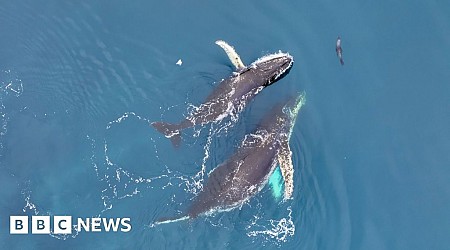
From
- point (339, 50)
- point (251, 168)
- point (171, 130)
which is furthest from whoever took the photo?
point (339, 50)

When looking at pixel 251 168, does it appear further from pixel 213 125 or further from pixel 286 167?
pixel 213 125

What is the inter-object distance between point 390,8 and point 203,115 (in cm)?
592

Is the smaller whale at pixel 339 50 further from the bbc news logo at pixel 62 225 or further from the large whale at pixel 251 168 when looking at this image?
the bbc news logo at pixel 62 225

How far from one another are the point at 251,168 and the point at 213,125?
4.79ft

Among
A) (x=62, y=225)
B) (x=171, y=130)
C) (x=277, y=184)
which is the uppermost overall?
(x=171, y=130)

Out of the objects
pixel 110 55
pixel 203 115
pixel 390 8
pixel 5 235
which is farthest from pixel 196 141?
pixel 390 8

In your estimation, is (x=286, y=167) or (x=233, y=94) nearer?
(x=233, y=94)

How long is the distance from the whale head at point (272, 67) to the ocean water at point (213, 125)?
1.12 ft

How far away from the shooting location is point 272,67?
14.4m

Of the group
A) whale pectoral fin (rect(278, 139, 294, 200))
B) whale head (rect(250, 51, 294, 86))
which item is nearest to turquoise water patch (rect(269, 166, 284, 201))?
whale pectoral fin (rect(278, 139, 294, 200))

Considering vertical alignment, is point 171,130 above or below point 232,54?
below

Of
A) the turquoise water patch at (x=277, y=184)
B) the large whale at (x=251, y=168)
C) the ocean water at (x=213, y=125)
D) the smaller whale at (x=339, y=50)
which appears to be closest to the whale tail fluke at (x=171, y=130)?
the ocean water at (x=213, y=125)

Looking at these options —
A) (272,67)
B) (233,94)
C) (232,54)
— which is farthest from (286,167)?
(232,54)

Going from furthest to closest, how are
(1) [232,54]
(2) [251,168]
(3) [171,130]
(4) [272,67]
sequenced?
1. (1) [232,54]
2. (4) [272,67]
3. (3) [171,130]
4. (2) [251,168]
